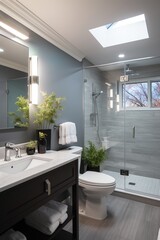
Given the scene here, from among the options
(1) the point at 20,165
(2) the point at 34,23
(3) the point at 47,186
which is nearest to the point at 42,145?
(1) the point at 20,165

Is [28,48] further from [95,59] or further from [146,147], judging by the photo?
[146,147]

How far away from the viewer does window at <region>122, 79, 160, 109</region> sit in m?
3.45

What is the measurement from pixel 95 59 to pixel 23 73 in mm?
1745

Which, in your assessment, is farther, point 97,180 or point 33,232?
point 97,180

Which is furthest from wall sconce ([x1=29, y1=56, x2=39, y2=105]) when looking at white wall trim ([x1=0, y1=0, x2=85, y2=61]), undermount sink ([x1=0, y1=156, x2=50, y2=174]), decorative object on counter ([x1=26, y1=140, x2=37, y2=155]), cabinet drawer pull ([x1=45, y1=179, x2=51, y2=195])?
cabinet drawer pull ([x1=45, y1=179, x2=51, y2=195])

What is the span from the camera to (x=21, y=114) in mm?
1817

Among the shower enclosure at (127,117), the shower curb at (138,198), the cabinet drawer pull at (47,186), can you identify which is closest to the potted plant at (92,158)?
the shower enclosure at (127,117)

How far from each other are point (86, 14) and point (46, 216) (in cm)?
203

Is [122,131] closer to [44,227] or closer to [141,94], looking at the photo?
[141,94]

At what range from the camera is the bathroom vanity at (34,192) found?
96 centimetres

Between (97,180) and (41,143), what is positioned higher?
(41,143)

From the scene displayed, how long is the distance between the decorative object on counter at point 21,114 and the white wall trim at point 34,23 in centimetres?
81

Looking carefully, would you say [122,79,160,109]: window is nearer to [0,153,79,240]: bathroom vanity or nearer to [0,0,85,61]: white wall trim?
[0,0,85,61]: white wall trim

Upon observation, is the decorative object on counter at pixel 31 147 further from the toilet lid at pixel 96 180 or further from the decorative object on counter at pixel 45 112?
the toilet lid at pixel 96 180
